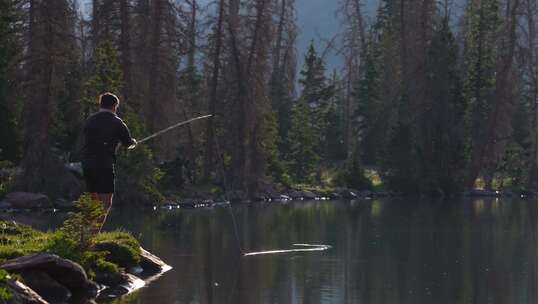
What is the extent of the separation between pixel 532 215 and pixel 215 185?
1605cm

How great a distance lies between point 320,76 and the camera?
71562 millimetres

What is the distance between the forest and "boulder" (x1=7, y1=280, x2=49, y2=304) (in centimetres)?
2484

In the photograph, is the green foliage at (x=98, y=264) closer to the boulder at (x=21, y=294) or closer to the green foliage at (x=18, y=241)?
the green foliage at (x=18, y=241)

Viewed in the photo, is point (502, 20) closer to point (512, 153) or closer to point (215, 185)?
point (512, 153)

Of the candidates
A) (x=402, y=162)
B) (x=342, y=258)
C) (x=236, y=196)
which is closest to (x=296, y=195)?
(x=236, y=196)

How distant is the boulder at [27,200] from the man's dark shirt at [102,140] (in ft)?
67.0

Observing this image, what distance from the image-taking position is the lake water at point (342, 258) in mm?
13625

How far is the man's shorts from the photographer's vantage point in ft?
44.8

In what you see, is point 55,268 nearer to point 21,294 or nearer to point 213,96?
point 21,294

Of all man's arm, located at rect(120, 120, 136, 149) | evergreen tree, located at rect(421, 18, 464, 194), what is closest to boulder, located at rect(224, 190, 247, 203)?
evergreen tree, located at rect(421, 18, 464, 194)

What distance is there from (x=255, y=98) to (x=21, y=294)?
127 feet

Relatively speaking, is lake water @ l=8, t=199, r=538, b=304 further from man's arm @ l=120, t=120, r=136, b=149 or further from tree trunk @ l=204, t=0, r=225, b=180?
tree trunk @ l=204, t=0, r=225, b=180

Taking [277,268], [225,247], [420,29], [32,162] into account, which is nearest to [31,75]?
[32,162]

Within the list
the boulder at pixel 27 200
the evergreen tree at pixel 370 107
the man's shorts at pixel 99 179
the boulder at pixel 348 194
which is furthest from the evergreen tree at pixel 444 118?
the man's shorts at pixel 99 179
